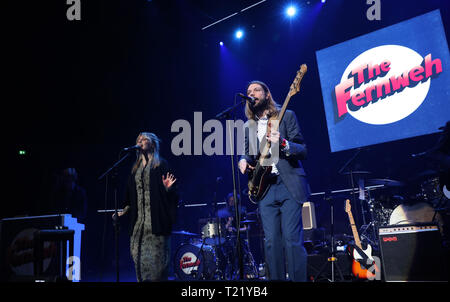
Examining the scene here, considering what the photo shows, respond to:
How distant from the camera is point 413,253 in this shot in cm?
343

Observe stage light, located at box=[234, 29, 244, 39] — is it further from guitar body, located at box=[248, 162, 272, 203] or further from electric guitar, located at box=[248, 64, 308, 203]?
guitar body, located at box=[248, 162, 272, 203]

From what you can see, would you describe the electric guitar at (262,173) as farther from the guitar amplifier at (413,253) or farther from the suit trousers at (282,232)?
the guitar amplifier at (413,253)

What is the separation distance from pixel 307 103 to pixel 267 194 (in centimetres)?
523

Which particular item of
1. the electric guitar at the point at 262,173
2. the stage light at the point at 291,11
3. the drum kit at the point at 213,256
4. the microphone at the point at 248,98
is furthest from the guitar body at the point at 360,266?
the stage light at the point at 291,11

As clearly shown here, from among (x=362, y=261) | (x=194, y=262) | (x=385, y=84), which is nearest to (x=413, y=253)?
(x=362, y=261)

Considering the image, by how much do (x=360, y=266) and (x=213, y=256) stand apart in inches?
122

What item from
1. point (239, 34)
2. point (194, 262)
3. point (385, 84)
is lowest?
point (194, 262)

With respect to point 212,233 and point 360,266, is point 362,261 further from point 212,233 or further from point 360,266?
point 212,233

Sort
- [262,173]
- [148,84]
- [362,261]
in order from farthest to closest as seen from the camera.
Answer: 1. [148,84]
2. [362,261]
3. [262,173]

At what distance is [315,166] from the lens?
24.9 feet

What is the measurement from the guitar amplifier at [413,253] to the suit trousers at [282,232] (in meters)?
1.34

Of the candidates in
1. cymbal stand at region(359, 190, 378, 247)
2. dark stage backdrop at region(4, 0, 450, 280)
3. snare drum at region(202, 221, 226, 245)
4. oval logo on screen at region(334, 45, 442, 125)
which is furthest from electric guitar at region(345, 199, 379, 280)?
snare drum at region(202, 221, 226, 245)

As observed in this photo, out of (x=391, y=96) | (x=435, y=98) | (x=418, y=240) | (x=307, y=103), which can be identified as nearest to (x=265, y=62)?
(x=307, y=103)

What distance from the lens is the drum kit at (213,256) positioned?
6.70 m
